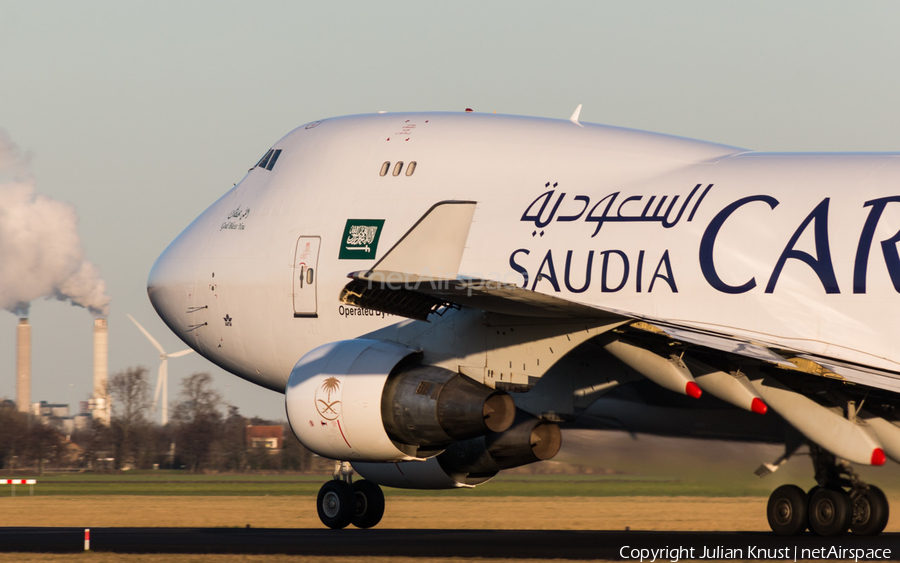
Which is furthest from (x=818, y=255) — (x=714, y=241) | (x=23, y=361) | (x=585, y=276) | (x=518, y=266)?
(x=23, y=361)

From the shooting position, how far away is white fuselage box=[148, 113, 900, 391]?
16312mm

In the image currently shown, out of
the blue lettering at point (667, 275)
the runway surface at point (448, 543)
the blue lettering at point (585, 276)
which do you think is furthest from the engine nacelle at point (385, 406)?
the blue lettering at point (667, 275)

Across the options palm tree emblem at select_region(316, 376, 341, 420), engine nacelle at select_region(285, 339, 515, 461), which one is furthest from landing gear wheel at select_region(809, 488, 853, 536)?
palm tree emblem at select_region(316, 376, 341, 420)

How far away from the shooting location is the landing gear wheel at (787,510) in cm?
1839

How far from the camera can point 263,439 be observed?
2056 inches

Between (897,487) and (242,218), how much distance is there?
12322 millimetres

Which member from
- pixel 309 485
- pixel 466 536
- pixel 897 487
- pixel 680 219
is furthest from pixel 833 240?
pixel 309 485

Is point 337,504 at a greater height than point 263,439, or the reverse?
point 263,439

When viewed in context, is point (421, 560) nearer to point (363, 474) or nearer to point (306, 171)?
point (363, 474)

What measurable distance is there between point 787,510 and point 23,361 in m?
81.8

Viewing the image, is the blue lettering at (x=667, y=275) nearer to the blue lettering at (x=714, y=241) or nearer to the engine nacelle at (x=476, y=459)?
the blue lettering at (x=714, y=241)

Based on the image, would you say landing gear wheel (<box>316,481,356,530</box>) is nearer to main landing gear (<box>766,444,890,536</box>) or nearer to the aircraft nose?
the aircraft nose

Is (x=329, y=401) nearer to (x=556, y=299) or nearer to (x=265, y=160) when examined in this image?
(x=556, y=299)

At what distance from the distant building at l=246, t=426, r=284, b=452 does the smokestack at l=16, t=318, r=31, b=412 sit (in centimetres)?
4229
